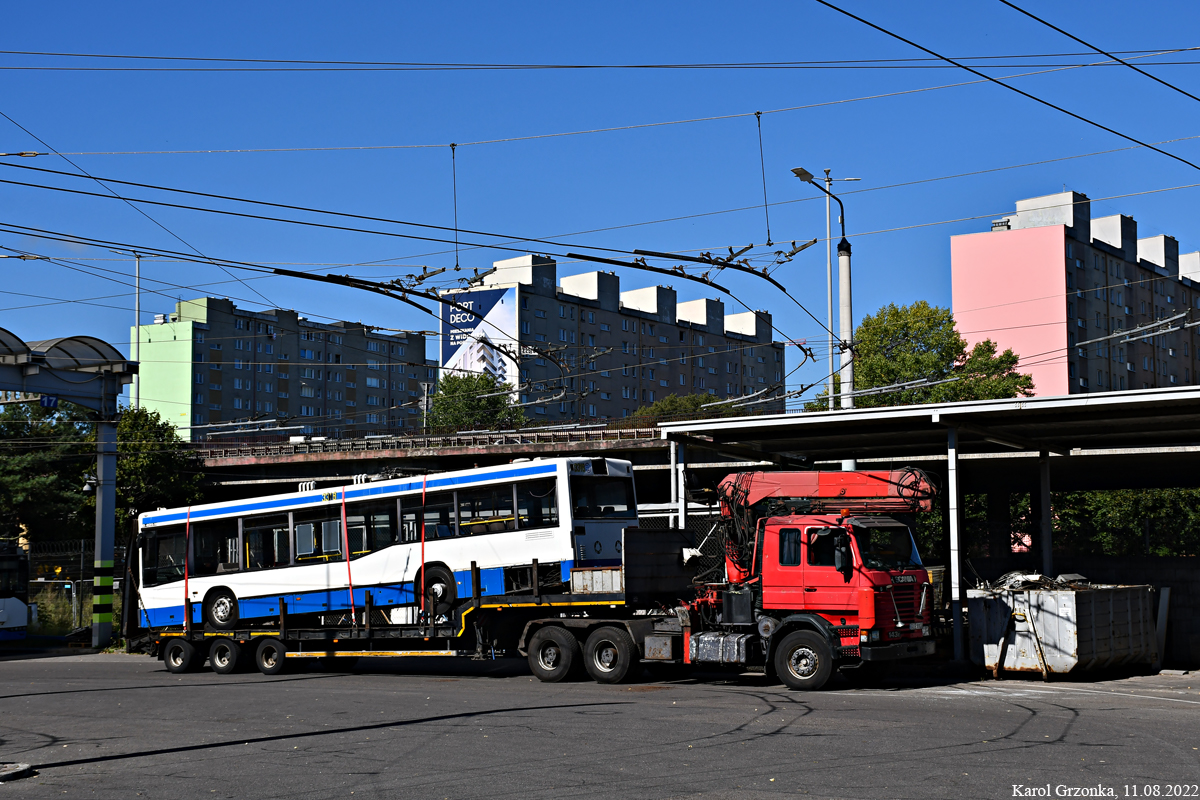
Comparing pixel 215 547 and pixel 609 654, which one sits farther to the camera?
pixel 215 547

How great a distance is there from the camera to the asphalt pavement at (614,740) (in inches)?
405

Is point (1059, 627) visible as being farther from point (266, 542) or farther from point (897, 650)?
point (266, 542)

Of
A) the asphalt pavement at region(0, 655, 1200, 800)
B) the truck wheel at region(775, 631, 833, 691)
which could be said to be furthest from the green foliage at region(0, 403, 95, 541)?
the truck wheel at region(775, 631, 833, 691)

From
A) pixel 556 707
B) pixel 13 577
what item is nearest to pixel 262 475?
pixel 13 577

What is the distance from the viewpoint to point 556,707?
1614 centimetres

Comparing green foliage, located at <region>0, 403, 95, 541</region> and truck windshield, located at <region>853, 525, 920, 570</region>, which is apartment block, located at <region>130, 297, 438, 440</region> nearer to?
green foliage, located at <region>0, 403, 95, 541</region>

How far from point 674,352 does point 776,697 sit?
116m

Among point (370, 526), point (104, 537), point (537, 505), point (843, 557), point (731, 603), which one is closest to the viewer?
point (843, 557)

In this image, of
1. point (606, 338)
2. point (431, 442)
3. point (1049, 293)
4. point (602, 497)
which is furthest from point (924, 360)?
point (606, 338)

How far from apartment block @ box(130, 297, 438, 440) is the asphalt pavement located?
8670cm

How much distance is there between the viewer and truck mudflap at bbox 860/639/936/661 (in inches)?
693

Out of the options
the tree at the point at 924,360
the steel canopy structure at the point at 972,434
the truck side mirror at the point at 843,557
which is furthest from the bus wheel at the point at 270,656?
the tree at the point at 924,360

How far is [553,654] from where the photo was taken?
20453 mm

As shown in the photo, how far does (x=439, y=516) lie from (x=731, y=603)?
589 cm
